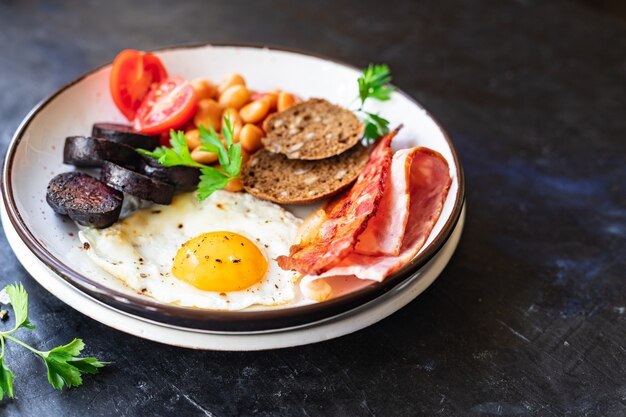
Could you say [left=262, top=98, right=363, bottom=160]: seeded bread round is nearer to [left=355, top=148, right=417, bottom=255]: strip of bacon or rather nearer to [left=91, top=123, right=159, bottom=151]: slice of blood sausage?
[left=355, top=148, right=417, bottom=255]: strip of bacon

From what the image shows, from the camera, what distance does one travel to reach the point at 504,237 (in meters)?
3.31

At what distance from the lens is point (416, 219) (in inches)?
114

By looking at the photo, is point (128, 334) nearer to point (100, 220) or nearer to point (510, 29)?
point (100, 220)

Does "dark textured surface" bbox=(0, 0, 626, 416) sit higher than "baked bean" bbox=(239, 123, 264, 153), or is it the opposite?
"baked bean" bbox=(239, 123, 264, 153)

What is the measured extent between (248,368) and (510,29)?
368 cm

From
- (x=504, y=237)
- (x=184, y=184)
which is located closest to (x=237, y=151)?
(x=184, y=184)

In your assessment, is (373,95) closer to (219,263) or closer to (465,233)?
(465,233)

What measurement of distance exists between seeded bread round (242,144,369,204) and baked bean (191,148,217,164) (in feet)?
0.55

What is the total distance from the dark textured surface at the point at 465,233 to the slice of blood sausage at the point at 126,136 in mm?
682

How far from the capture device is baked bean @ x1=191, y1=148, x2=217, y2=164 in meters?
3.16

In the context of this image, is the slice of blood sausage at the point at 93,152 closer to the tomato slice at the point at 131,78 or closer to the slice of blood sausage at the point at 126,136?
the slice of blood sausage at the point at 126,136

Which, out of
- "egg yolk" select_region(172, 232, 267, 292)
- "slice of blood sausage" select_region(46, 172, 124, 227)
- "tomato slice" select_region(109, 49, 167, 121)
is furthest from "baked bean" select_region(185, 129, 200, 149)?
"egg yolk" select_region(172, 232, 267, 292)

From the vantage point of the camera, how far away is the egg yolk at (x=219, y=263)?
2.61 metres

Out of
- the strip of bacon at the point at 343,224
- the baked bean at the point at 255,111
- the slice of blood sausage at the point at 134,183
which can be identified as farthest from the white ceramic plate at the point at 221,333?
the baked bean at the point at 255,111
